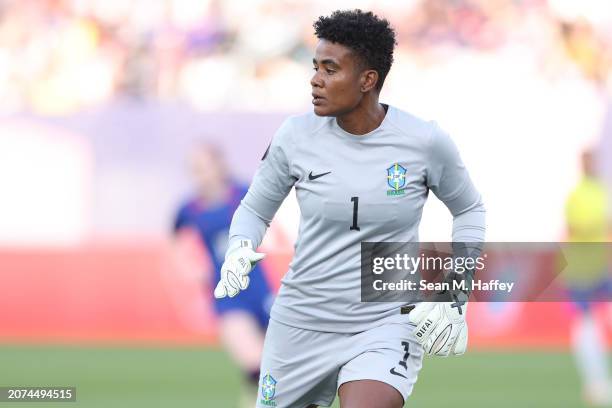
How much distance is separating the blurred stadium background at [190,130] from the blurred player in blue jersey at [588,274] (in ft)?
4.72

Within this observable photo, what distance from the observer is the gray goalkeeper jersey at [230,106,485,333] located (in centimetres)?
504

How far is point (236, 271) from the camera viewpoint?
16.4 ft

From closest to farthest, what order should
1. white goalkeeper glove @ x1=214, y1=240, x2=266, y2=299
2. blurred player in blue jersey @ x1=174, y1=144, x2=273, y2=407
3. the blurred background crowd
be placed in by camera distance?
1. white goalkeeper glove @ x1=214, y1=240, x2=266, y2=299
2. blurred player in blue jersey @ x1=174, y1=144, x2=273, y2=407
3. the blurred background crowd

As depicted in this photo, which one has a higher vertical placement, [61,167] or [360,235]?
[61,167]

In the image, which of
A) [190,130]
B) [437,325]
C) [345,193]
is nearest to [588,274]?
[190,130]

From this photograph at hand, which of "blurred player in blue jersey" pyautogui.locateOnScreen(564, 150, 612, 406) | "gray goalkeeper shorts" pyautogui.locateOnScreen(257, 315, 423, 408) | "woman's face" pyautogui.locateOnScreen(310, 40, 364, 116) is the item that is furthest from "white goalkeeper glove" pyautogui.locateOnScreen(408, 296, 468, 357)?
"blurred player in blue jersey" pyautogui.locateOnScreen(564, 150, 612, 406)

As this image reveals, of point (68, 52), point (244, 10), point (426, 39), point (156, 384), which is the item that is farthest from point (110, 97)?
point (156, 384)

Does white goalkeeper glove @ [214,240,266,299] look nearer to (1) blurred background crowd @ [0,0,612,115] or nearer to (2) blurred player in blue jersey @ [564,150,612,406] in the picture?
(2) blurred player in blue jersey @ [564,150,612,406]

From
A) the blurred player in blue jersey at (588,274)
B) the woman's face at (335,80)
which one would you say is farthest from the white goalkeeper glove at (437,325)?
the blurred player in blue jersey at (588,274)

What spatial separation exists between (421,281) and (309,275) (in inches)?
18.6

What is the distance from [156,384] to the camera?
465 inches

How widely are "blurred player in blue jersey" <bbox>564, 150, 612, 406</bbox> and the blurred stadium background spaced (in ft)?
4.72

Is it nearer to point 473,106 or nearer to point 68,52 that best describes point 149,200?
point 68,52

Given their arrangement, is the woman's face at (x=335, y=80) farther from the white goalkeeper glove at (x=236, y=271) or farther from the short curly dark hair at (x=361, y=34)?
the white goalkeeper glove at (x=236, y=271)
